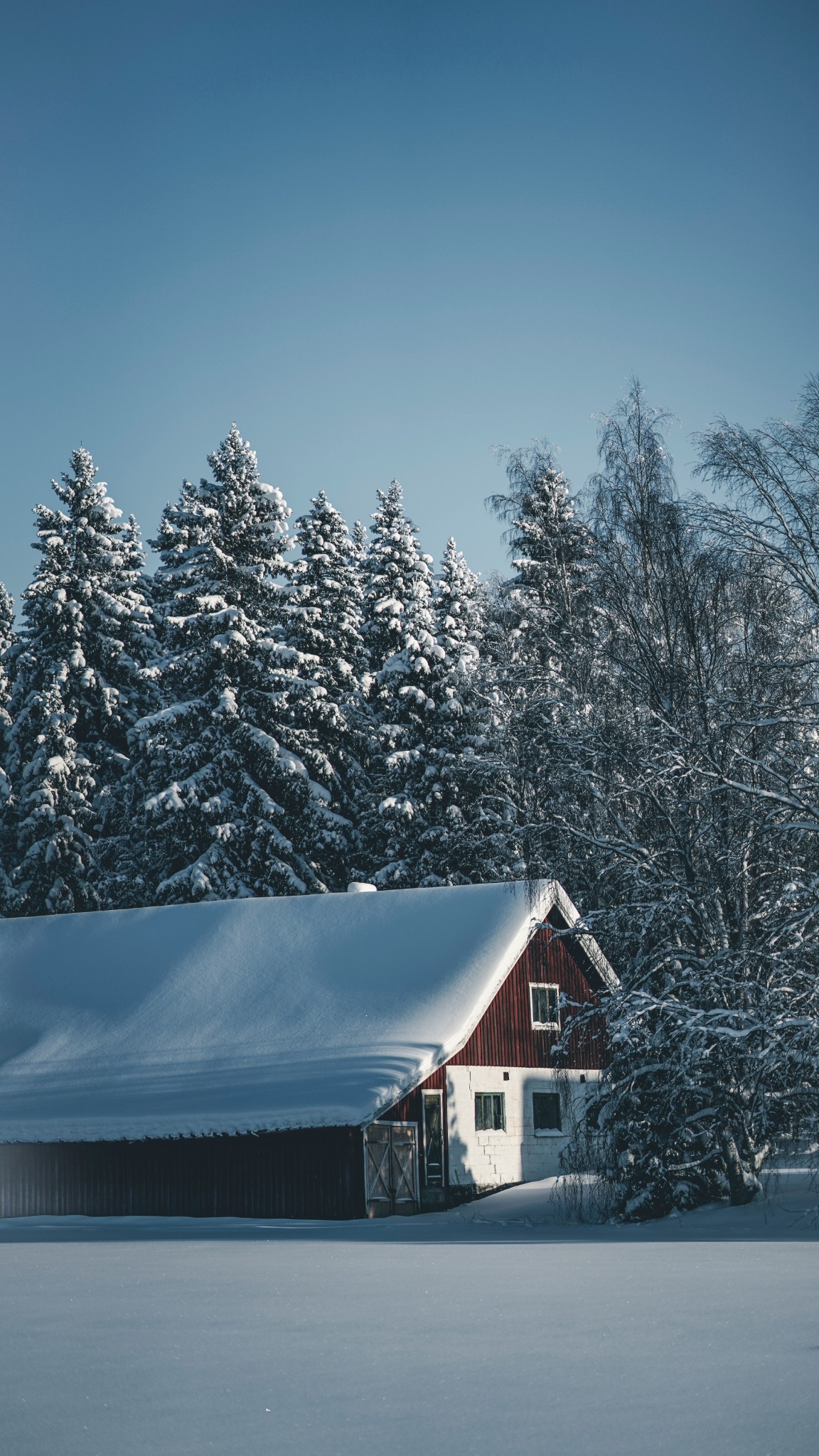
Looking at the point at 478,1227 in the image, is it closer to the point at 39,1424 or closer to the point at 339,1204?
the point at 339,1204

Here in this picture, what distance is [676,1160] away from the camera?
→ 21312 mm

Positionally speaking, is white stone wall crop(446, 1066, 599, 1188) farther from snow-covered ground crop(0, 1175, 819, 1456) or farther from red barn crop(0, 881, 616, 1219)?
snow-covered ground crop(0, 1175, 819, 1456)

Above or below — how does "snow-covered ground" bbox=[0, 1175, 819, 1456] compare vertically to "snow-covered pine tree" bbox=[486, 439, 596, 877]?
below

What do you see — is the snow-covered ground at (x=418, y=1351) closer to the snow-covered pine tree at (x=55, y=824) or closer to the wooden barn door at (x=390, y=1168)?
the wooden barn door at (x=390, y=1168)

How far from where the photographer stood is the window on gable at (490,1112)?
27594mm

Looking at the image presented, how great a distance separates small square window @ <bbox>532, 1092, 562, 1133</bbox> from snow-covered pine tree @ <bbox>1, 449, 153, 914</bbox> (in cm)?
1549

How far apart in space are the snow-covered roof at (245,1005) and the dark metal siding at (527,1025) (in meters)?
0.74

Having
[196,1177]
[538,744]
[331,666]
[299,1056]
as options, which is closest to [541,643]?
[538,744]

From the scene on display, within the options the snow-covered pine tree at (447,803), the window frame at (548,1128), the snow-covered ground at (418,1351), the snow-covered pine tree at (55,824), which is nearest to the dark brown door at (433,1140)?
the window frame at (548,1128)

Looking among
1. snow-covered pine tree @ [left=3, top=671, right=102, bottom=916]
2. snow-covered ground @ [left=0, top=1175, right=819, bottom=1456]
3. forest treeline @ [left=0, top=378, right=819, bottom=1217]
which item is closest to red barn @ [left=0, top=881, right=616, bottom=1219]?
forest treeline @ [left=0, top=378, right=819, bottom=1217]

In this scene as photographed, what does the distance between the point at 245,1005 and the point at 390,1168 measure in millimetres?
4748

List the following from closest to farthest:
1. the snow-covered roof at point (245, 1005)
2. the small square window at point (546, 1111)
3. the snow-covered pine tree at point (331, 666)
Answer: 1. the snow-covered roof at point (245, 1005)
2. the small square window at point (546, 1111)
3. the snow-covered pine tree at point (331, 666)

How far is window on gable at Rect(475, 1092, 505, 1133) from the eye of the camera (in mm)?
27594

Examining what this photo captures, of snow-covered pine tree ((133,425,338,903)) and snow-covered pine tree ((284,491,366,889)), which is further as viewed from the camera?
snow-covered pine tree ((284,491,366,889))
